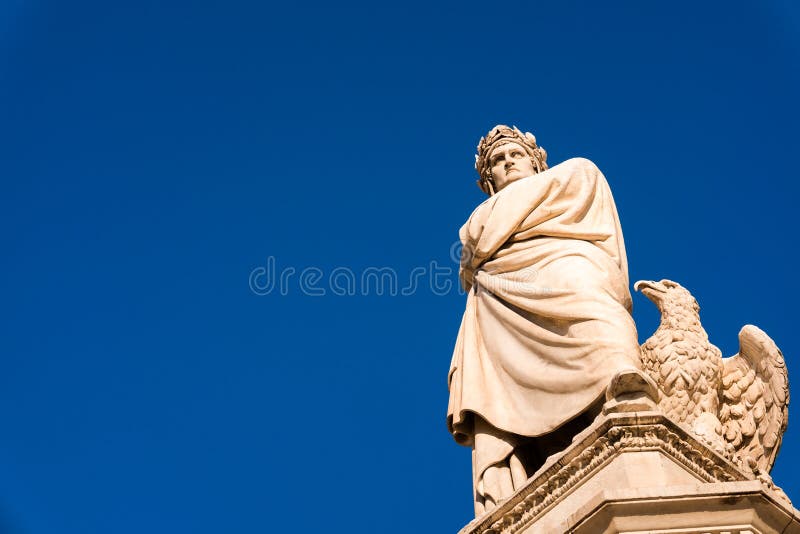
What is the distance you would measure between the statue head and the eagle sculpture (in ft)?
8.51

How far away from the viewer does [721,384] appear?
Answer: 11.3 meters

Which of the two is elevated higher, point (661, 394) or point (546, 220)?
point (546, 220)

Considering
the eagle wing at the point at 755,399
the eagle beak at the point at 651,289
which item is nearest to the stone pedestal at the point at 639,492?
the eagle wing at the point at 755,399

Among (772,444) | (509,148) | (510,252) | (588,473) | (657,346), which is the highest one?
(509,148)

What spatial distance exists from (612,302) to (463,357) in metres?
1.58

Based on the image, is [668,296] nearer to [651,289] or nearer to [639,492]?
[651,289]

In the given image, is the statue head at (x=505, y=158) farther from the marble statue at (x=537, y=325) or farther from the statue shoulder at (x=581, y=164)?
the statue shoulder at (x=581, y=164)

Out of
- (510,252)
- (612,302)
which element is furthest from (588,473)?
(510,252)

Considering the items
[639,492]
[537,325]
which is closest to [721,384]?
[537,325]

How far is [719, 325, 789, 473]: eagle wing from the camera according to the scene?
11070 mm

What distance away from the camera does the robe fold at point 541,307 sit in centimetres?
1059

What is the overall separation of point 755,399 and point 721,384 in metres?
0.32

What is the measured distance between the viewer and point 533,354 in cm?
1110

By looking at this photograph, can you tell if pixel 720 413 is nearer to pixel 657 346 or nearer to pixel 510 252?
pixel 657 346
